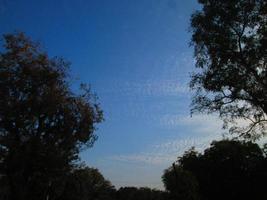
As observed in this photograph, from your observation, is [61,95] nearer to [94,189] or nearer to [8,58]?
[8,58]

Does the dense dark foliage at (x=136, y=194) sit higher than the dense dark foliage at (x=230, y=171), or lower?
higher

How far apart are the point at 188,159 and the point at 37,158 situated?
2034 inches

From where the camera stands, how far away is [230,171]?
67625 mm

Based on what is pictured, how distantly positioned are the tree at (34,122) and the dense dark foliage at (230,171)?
102ft

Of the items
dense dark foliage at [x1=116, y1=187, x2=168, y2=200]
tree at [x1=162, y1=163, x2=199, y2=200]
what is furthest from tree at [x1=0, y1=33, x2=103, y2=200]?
dense dark foliage at [x1=116, y1=187, x2=168, y2=200]

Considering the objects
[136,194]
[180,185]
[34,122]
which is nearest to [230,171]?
[180,185]

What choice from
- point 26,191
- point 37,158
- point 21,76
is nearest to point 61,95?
point 21,76

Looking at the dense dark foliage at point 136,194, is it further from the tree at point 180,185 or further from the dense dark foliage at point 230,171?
the tree at point 180,185

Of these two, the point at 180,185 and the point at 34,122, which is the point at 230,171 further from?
the point at 34,122

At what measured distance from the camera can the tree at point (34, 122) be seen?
2805 cm

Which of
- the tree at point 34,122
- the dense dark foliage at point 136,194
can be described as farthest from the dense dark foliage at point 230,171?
the dense dark foliage at point 136,194

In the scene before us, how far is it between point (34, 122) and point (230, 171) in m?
47.9

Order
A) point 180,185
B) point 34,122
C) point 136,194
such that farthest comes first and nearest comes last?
point 136,194, point 180,185, point 34,122

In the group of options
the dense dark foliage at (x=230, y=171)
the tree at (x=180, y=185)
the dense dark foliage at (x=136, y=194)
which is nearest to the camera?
the tree at (x=180, y=185)
